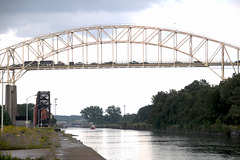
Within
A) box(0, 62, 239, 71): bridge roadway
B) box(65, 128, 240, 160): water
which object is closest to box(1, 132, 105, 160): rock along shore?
box(65, 128, 240, 160): water

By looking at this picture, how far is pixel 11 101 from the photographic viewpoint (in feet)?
372

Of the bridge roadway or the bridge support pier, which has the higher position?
the bridge roadway

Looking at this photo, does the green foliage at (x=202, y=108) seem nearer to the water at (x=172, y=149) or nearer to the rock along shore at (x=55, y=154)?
the water at (x=172, y=149)

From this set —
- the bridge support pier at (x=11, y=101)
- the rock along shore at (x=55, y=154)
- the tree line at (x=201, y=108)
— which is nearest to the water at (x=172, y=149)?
the rock along shore at (x=55, y=154)

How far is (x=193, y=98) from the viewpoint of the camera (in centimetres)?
12556

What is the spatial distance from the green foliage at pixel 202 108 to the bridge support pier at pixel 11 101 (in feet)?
144

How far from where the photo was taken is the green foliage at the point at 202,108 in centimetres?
8750

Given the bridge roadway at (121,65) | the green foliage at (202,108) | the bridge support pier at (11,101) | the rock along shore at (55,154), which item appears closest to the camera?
the rock along shore at (55,154)

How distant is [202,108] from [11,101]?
47.0 meters

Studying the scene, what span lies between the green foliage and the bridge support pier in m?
43.7

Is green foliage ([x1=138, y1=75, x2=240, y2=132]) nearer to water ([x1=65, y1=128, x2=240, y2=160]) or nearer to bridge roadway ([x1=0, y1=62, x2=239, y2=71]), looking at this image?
bridge roadway ([x1=0, y1=62, x2=239, y2=71])

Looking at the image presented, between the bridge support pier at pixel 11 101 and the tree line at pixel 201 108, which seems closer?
the tree line at pixel 201 108

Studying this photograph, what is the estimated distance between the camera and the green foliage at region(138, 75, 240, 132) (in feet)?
287

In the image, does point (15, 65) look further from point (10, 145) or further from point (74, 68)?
point (10, 145)
